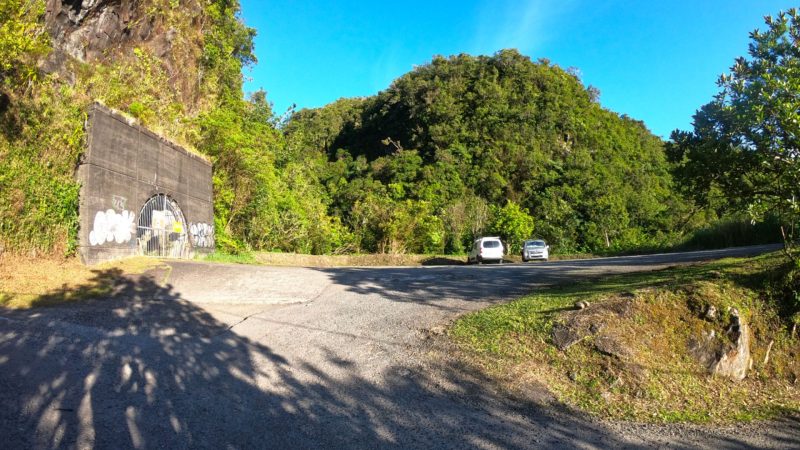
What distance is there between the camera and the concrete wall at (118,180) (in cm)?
1202

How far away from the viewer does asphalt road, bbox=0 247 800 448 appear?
4625 mm

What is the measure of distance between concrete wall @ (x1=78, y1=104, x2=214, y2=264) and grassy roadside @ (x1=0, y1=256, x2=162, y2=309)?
871mm

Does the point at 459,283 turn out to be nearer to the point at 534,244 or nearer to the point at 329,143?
the point at 534,244

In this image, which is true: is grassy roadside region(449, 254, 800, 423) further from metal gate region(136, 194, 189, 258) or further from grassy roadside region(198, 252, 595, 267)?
grassy roadside region(198, 252, 595, 267)

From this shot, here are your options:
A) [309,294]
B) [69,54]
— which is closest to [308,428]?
[309,294]

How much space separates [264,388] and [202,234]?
44.8 feet

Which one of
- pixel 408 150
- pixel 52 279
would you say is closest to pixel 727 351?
pixel 52 279

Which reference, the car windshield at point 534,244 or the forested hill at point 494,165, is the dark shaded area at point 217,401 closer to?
the car windshield at point 534,244

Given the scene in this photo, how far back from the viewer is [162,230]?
15383mm

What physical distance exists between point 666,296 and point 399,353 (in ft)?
12.7

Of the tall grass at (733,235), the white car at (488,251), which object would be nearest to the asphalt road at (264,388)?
the white car at (488,251)

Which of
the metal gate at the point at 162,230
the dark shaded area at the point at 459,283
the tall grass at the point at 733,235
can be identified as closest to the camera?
the dark shaded area at the point at 459,283

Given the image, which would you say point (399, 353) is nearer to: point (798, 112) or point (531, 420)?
point (531, 420)

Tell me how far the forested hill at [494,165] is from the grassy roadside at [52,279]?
22600mm
